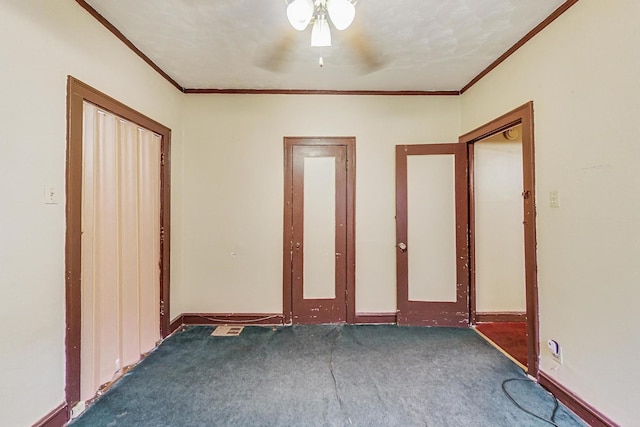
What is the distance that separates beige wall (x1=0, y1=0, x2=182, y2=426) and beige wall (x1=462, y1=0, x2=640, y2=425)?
3.27 meters

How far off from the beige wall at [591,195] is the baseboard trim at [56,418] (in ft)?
10.7

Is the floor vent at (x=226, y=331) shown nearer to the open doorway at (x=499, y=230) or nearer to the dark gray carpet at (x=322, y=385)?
the dark gray carpet at (x=322, y=385)

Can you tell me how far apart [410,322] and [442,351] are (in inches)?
22.8

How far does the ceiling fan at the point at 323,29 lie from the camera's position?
5.02 feet

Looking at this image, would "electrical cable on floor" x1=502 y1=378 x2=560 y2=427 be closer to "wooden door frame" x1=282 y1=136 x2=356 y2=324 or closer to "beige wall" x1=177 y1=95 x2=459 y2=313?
"beige wall" x1=177 y1=95 x2=459 y2=313

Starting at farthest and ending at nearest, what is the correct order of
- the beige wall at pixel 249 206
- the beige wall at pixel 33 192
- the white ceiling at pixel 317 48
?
the beige wall at pixel 249 206
the white ceiling at pixel 317 48
the beige wall at pixel 33 192

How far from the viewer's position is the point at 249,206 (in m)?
3.26

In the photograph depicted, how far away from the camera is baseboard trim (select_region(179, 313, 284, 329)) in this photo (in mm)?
3219

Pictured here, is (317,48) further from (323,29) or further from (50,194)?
(50,194)

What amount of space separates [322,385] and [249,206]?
1995 mm

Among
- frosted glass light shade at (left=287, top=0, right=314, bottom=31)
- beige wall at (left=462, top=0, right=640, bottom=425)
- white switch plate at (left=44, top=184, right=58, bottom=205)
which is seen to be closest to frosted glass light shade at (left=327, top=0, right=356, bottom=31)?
frosted glass light shade at (left=287, top=0, right=314, bottom=31)

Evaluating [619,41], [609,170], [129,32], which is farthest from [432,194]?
[129,32]

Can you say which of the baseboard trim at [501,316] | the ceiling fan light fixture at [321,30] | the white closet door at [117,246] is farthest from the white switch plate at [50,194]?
the baseboard trim at [501,316]

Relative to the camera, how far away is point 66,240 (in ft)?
5.70
